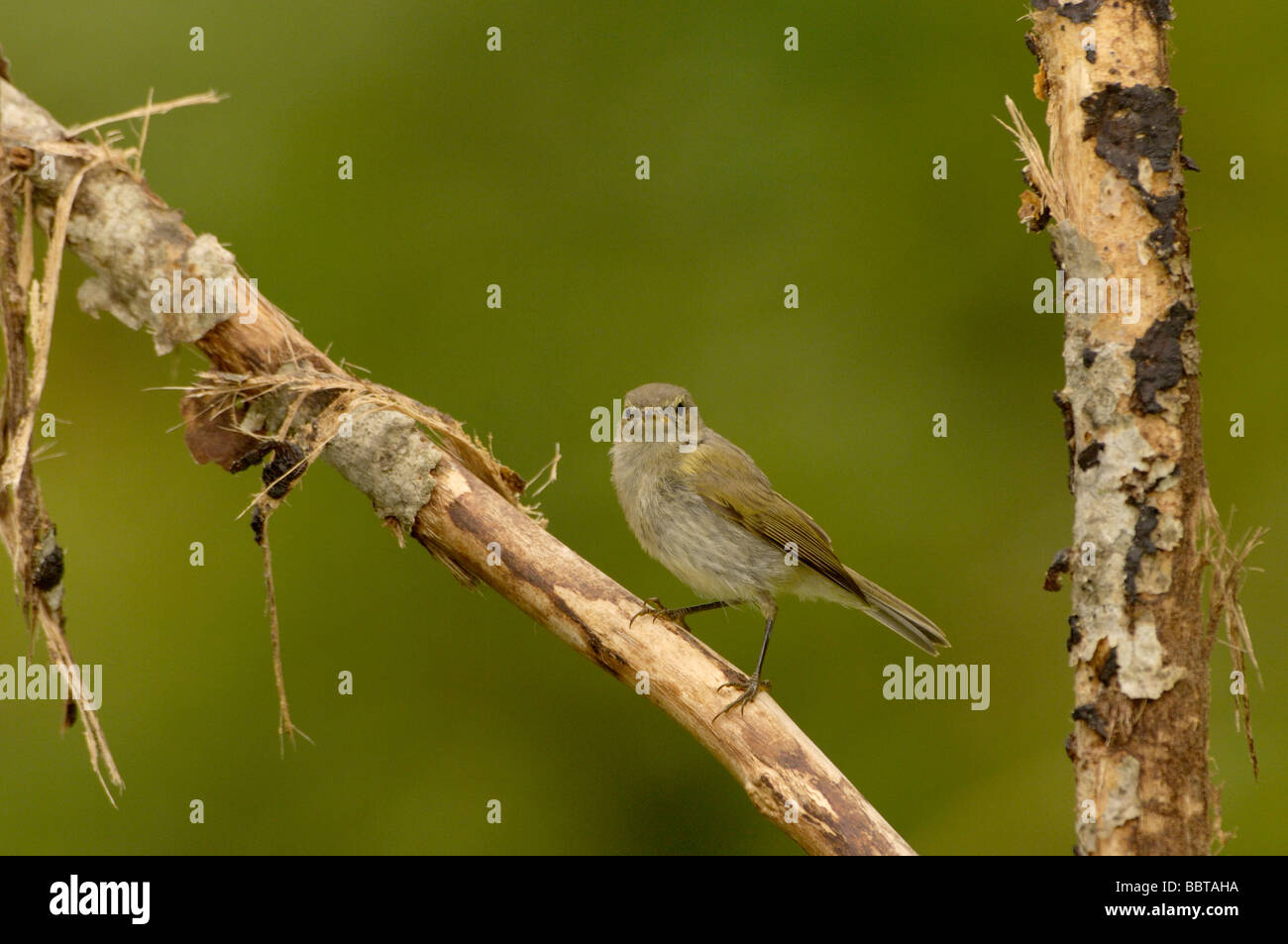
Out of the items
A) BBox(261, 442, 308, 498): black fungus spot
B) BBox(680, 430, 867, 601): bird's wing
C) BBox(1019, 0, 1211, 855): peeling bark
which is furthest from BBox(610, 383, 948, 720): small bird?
BBox(1019, 0, 1211, 855): peeling bark

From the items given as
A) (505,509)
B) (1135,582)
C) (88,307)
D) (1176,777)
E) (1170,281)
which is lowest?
(1176,777)

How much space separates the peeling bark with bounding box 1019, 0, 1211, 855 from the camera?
2652 millimetres

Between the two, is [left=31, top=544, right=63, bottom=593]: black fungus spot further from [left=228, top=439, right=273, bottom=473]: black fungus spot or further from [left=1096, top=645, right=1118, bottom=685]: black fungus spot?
[left=1096, top=645, right=1118, bottom=685]: black fungus spot

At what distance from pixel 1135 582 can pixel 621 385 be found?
10.2ft

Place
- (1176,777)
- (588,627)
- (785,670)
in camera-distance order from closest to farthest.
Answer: (1176,777) < (588,627) < (785,670)

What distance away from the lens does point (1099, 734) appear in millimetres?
2688

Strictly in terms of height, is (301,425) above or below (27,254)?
below

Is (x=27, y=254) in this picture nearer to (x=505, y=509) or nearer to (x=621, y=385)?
(x=505, y=509)

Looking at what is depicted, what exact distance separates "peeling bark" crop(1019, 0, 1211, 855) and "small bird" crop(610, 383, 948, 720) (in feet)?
4.76

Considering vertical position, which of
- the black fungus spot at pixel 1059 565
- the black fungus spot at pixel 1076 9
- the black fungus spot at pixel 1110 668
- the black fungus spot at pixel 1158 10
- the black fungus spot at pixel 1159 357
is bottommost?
the black fungus spot at pixel 1110 668

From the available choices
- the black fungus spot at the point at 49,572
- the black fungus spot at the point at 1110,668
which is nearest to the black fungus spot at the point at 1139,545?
the black fungus spot at the point at 1110,668

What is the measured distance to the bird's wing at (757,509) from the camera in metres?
4.14

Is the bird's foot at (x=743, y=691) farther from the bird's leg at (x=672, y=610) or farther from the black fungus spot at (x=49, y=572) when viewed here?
the black fungus spot at (x=49, y=572)
